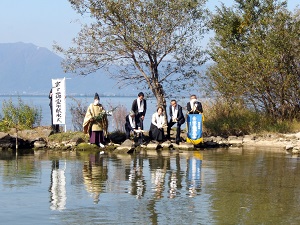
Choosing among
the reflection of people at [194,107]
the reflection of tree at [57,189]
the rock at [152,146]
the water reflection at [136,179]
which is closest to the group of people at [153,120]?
the reflection of people at [194,107]

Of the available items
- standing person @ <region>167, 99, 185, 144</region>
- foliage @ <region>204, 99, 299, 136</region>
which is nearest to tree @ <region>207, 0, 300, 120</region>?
foliage @ <region>204, 99, 299, 136</region>

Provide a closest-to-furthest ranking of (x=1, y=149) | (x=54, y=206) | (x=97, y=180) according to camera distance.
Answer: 1. (x=54, y=206)
2. (x=97, y=180)
3. (x=1, y=149)

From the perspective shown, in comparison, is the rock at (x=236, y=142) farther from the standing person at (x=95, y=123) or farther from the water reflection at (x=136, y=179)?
the water reflection at (x=136, y=179)

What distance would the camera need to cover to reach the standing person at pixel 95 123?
948 inches

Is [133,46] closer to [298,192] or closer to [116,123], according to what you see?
[116,123]

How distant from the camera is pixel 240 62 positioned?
1102 inches

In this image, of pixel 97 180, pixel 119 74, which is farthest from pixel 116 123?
pixel 97 180

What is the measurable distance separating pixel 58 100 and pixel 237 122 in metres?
7.13

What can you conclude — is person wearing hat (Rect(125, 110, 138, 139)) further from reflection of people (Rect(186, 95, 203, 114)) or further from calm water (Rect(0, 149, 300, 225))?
calm water (Rect(0, 149, 300, 225))

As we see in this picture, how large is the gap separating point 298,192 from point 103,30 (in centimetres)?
1383

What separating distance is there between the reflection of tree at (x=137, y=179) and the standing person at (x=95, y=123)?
13.1ft

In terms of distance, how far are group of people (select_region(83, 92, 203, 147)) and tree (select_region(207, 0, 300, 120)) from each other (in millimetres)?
3287

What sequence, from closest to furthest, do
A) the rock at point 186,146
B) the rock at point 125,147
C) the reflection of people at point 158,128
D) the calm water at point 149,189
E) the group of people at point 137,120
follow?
the calm water at point 149,189, the rock at point 125,147, the group of people at point 137,120, the rock at point 186,146, the reflection of people at point 158,128

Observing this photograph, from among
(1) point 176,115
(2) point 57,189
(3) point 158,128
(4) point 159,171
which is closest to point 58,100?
(3) point 158,128
